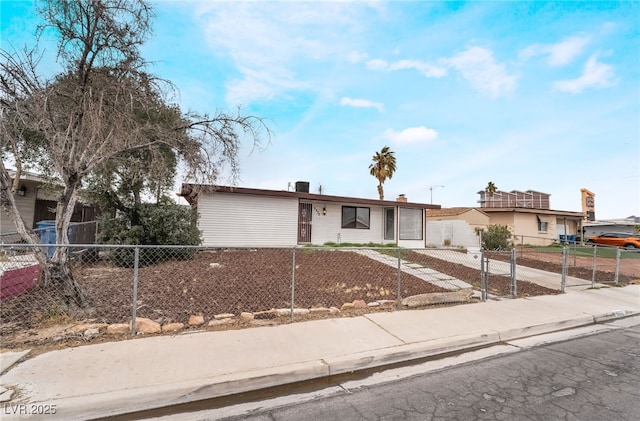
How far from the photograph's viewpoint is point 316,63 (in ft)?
33.1

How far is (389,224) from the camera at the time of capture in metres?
17.0

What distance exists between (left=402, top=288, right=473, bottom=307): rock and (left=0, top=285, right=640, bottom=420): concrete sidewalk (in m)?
0.40

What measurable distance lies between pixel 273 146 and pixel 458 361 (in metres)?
5.48

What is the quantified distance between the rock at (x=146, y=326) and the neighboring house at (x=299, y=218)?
7.13 m

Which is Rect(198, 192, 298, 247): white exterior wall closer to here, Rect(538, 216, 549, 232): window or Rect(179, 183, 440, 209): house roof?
Rect(179, 183, 440, 209): house roof

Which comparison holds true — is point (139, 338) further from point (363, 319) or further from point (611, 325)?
point (611, 325)

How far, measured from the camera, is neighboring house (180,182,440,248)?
1291cm

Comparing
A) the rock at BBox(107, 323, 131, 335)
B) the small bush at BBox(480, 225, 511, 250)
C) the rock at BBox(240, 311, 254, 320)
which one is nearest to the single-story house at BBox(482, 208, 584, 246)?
the small bush at BBox(480, 225, 511, 250)

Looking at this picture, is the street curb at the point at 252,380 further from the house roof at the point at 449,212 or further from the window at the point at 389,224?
the house roof at the point at 449,212

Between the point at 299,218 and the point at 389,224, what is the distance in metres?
5.25

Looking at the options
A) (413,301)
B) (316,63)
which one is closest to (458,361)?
(413,301)

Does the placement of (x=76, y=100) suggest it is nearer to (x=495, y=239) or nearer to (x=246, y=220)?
(x=246, y=220)

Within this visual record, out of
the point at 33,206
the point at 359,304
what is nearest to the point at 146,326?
the point at 359,304

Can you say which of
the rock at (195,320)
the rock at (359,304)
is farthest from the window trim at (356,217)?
the rock at (195,320)
